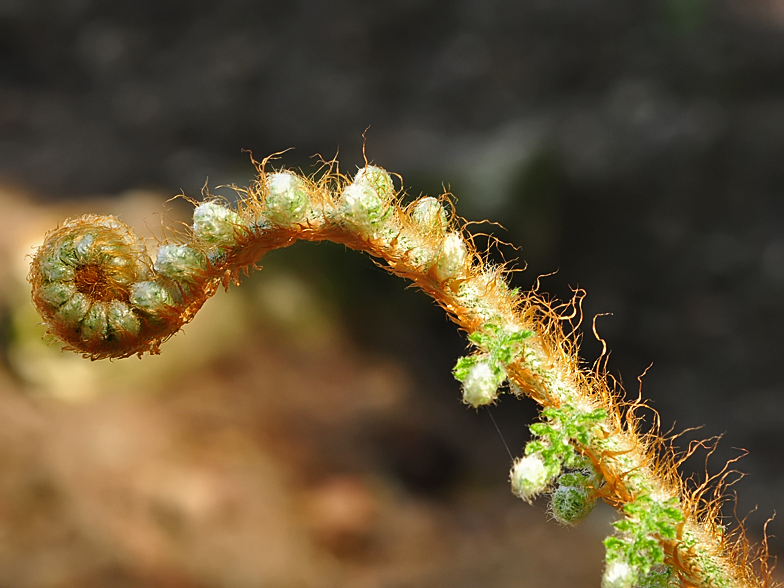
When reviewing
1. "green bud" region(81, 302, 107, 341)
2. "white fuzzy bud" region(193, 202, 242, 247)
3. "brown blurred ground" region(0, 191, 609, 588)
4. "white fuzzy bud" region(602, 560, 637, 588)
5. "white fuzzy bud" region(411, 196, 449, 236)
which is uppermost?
"brown blurred ground" region(0, 191, 609, 588)

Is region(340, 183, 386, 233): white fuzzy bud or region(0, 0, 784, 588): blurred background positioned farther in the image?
region(0, 0, 784, 588): blurred background

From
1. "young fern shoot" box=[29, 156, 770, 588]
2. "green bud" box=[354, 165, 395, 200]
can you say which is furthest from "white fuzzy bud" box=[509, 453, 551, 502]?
"green bud" box=[354, 165, 395, 200]

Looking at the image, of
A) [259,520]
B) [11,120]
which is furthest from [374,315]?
[11,120]

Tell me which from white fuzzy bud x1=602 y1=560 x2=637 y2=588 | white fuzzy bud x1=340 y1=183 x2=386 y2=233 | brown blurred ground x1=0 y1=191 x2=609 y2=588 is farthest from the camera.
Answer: brown blurred ground x1=0 y1=191 x2=609 y2=588

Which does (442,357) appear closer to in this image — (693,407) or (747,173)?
(693,407)

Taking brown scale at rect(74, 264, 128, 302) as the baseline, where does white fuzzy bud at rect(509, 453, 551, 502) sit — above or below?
below

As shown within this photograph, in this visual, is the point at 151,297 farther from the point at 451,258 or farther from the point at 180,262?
the point at 451,258

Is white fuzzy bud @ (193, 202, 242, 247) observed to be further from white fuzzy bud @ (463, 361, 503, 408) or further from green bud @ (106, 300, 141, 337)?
white fuzzy bud @ (463, 361, 503, 408)

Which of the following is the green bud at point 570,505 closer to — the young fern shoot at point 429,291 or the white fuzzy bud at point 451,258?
the young fern shoot at point 429,291
